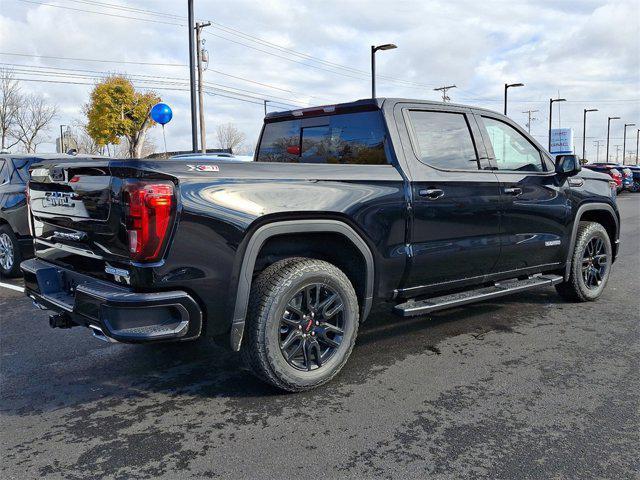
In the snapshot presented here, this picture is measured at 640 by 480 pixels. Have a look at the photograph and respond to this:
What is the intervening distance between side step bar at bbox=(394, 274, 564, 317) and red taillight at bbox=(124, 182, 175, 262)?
5.80ft

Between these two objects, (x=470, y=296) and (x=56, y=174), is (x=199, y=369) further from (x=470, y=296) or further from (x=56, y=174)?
(x=470, y=296)

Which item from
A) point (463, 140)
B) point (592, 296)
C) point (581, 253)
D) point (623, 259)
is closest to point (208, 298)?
point (463, 140)

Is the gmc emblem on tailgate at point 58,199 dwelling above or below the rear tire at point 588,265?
above

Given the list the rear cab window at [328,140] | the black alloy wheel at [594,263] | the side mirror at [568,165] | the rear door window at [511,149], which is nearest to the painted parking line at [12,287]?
the rear cab window at [328,140]

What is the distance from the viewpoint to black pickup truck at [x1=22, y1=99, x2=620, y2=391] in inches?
117

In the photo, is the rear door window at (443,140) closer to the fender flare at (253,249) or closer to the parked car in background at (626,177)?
the fender flare at (253,249)

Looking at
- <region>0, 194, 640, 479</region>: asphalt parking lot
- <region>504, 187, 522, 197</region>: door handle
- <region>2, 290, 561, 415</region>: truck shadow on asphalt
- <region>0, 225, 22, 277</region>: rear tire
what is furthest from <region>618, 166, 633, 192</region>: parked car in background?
<region>0, 225, 22, 277</region>: rear tire

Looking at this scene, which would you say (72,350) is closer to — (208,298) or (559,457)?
(208,298)

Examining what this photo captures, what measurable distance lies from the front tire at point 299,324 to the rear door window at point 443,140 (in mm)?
1237

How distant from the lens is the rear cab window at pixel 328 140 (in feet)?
13.5

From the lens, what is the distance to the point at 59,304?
3.40 m

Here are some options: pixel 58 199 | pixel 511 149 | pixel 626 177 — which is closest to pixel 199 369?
pixel 58 199

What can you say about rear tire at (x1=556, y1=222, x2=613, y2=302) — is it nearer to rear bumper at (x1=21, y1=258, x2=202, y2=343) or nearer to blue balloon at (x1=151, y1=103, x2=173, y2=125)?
rear bumper at (x1=21, y1=258, x2=202, y2=343)

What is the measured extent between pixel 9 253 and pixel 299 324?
17.7ft
